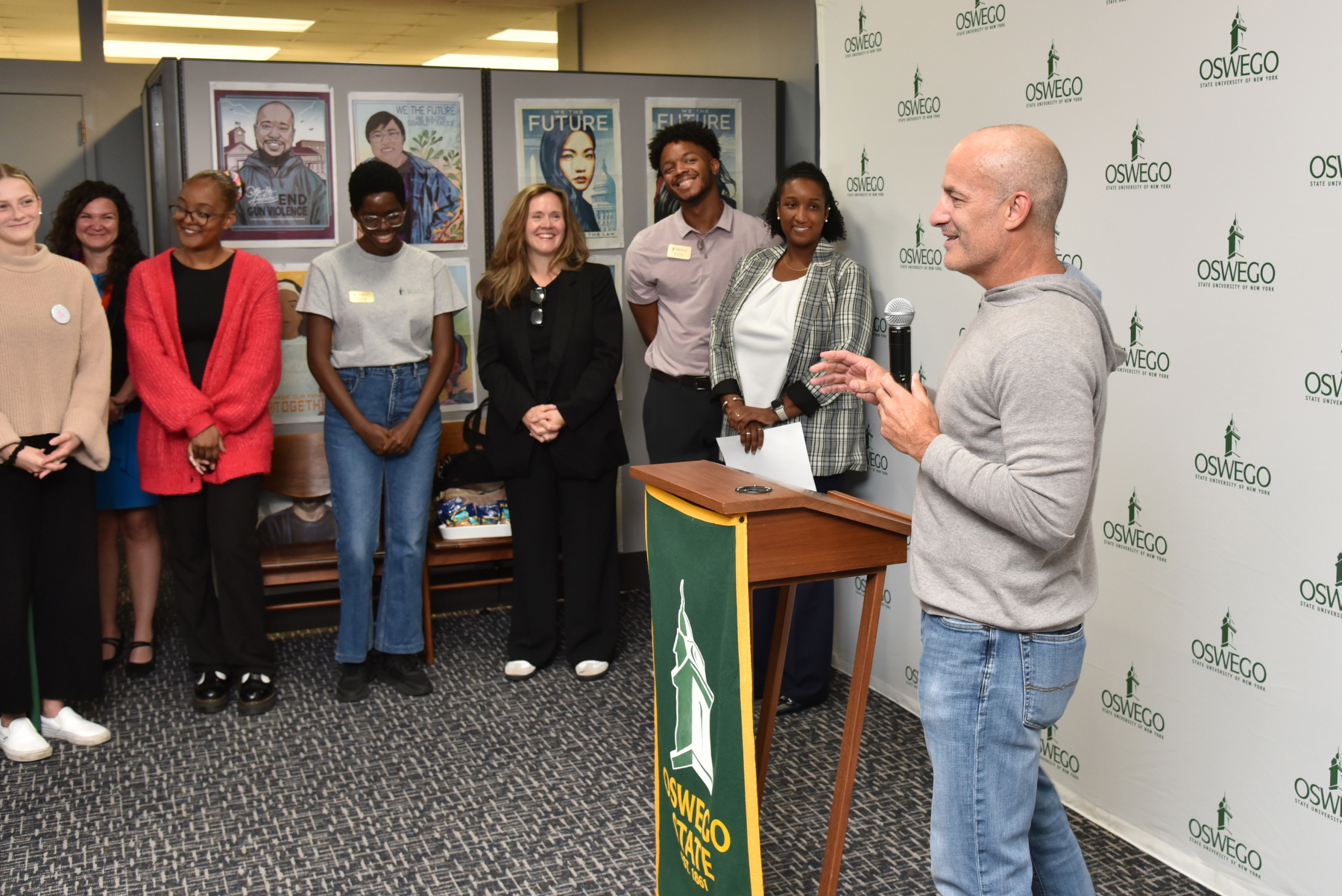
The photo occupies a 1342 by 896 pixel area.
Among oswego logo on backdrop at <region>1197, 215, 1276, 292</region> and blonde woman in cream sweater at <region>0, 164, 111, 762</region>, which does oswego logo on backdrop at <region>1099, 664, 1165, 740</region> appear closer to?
oswego logo on backdrop at <region>1197, 215, 1276, 292</region>

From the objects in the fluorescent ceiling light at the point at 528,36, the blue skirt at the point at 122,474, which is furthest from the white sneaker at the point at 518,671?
the fluorescent ceiling light at the point at 528,36

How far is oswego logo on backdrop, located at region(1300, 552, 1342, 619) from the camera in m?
2.22

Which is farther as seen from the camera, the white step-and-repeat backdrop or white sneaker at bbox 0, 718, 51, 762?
white sneaker at bbox 0, 718, 51, 762

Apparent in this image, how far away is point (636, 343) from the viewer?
4.84 metres

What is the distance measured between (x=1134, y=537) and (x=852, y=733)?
118cm

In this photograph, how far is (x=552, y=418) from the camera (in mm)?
3881

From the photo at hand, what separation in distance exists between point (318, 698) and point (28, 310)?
1.59 meters

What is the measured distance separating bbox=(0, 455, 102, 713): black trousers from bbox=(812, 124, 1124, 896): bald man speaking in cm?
273

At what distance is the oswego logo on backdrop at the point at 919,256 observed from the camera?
135 inches

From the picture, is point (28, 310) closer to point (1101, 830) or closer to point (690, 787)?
point (690, 787)

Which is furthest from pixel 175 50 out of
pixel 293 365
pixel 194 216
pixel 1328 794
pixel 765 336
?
pixel 1328 794

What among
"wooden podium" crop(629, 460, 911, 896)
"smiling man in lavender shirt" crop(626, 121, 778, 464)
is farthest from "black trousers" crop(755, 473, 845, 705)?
"wooden podium" crop(629, 460, 911, 896)

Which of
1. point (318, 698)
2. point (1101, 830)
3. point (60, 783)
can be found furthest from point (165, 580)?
point (1101, 830)

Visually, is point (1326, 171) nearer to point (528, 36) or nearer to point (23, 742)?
point (23, 742)
